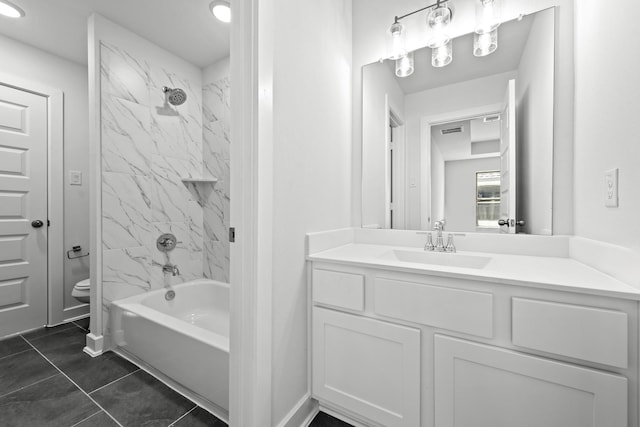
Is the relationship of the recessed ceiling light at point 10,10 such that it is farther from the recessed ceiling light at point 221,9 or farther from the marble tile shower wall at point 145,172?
the recessed ceiling light at point 221,9

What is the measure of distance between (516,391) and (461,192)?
94 centimetres

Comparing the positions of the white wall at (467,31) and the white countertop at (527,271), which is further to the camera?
the white wall at (467,31)

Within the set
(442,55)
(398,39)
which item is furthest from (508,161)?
(398,39)

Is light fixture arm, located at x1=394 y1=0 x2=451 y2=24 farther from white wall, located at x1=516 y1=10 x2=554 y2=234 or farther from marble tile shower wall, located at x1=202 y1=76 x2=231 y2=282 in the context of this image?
marble tile shower wall, located at x1=202 y1=76 x2=231 y2=282

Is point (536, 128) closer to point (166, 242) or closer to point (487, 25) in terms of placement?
point (487, 25)

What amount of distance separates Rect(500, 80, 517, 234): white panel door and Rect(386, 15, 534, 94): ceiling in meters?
0.13

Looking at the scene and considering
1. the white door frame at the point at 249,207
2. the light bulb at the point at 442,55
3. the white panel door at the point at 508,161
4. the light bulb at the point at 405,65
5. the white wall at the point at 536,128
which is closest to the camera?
the white door frame at the point at 249,207

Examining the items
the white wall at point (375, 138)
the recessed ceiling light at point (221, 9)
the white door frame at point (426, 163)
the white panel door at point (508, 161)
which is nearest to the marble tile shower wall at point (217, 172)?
the recessed ceiling light at point (221, 9)

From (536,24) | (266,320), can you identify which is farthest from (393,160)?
(266,320)

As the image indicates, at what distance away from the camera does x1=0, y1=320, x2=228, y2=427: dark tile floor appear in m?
1.28

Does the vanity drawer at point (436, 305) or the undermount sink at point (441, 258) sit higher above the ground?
the undermount sink at point (441, 258)

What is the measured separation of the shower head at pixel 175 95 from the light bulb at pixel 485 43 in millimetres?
2133

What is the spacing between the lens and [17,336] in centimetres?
212

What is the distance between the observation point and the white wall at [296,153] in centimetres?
109
